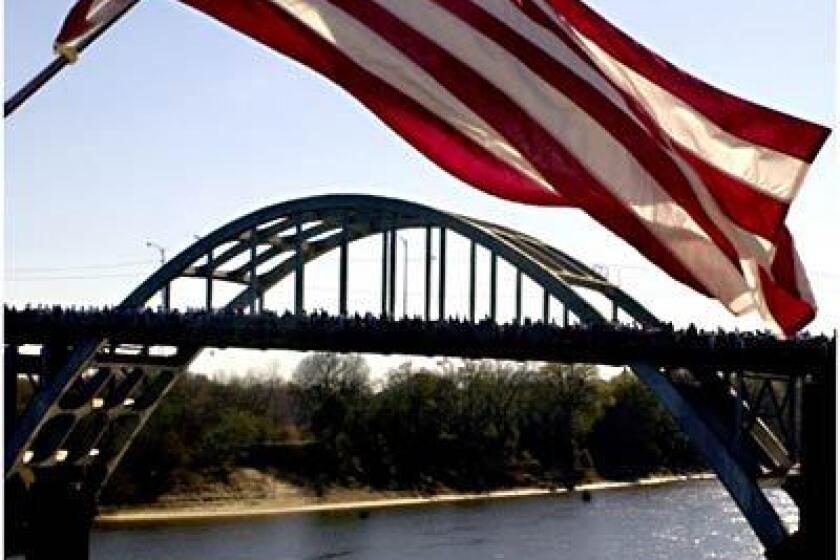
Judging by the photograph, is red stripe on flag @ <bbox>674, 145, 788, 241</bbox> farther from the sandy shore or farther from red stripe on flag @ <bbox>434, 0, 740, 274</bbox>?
the sandy shore

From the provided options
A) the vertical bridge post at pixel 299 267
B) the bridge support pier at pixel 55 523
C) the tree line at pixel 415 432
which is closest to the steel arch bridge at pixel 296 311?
the vertical bridge post at pixel 299 267

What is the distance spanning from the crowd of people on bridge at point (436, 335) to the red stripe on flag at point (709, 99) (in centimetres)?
2433

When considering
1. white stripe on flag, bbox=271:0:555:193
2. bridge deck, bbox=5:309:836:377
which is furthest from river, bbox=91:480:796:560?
white stripe on flag, bbox=271:0:555:193

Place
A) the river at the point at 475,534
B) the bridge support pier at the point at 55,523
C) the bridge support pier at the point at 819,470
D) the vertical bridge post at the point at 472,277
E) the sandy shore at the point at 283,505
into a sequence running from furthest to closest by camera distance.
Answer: the sandy shore at the point at 283,505 < the vertical bridge post at the point at 472,277 < the river at the point at 475,534 < the bridge support pier at the point at 55,523 < the bridge support pier at the point at 819,470

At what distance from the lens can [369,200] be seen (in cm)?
3991

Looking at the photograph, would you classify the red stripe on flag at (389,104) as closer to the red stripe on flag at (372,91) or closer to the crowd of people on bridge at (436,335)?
the red stripe on flag at (372,91)

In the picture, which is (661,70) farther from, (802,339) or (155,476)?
(155,476)

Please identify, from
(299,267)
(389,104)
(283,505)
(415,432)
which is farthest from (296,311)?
(389,104)

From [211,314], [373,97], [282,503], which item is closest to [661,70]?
[373,97]

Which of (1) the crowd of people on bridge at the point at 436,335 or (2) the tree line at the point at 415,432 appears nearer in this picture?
(1) the crowd of people on bridge at the point at 436,335

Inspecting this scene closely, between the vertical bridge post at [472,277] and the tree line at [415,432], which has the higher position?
the vertical bridge post at [472,277]

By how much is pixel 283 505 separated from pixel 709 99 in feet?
161

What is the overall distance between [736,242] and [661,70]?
34.8 inches

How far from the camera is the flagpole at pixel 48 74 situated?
18.4 feet
